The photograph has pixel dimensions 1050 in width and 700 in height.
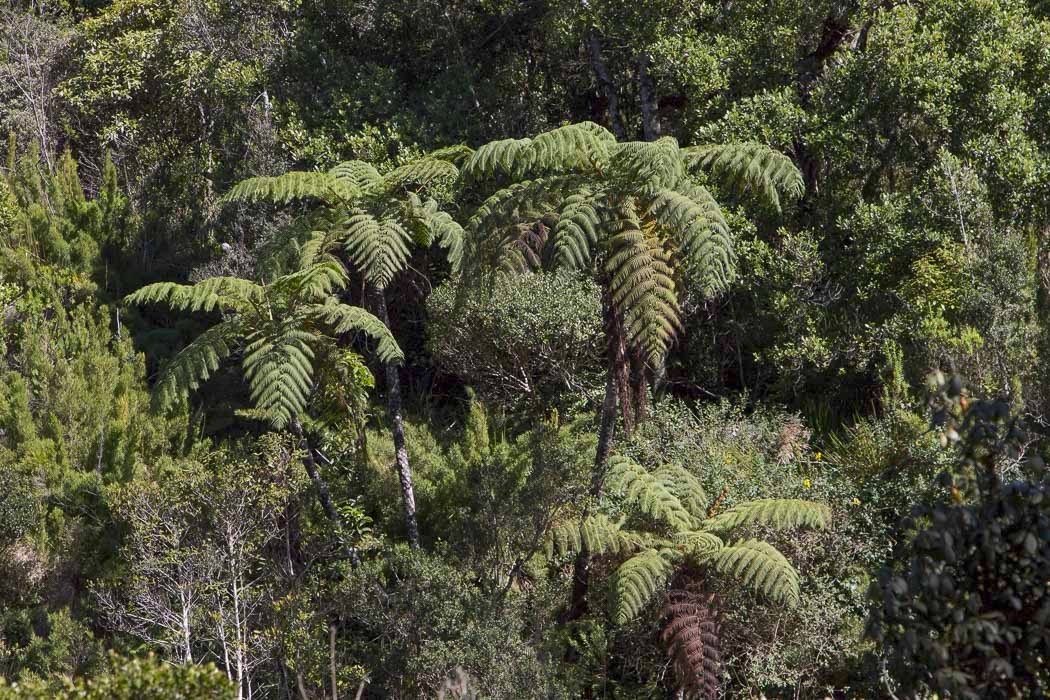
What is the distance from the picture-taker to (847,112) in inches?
441

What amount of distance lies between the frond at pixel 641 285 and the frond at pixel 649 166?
8.0 inches

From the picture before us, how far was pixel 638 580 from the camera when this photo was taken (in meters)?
7.52

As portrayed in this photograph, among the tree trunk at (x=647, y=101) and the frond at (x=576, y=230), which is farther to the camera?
the tree trunk at (x=647, y=101)

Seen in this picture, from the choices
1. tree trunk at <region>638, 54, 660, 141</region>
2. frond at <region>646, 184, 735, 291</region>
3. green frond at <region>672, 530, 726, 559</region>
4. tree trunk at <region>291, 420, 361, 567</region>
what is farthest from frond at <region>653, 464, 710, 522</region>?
tree trunk at <region>638, 54, 660, 141</region>

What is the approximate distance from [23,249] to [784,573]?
9556 millimetres

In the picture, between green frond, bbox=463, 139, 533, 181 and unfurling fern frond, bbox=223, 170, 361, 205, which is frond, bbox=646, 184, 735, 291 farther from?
unfurling fern frond, bbox=223, 170, 361, 205

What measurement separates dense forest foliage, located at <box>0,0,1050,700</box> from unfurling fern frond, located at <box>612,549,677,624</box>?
Result: 1.4 inches

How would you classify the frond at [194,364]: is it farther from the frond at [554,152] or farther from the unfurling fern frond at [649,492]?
the unfurling fern frond at [649,492]

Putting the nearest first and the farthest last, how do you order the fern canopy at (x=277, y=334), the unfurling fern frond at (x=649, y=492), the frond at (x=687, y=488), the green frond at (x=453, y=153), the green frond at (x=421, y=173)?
the fern canopy at (x=277, y=334) < the unfurling fern frond at (x=649, y=492) < the frond at (x=687, y=488) < the green frond at (x=421, y=173) < the green frond at (x=453, y=153)

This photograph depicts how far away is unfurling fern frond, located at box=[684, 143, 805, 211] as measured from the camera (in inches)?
302

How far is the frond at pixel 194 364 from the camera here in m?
8.22

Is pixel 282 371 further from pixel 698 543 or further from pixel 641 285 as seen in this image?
pixel 698 543

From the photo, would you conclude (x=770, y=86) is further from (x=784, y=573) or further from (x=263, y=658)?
(x=263, y=658)

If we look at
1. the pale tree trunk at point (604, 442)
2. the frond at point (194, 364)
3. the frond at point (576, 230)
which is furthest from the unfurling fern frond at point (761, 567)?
the frond at point (194, 364)
